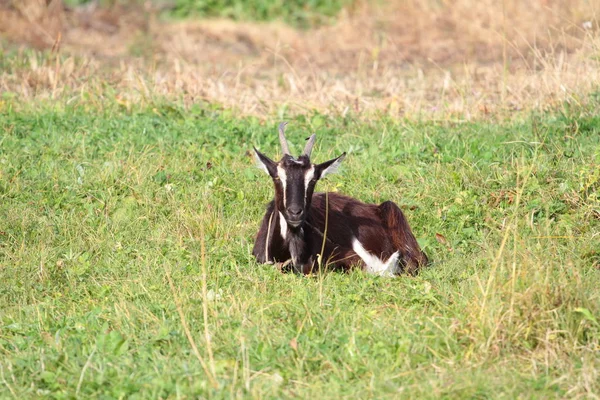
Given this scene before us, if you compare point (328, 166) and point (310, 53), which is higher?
point (328, 166)

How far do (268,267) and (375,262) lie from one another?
997 mm

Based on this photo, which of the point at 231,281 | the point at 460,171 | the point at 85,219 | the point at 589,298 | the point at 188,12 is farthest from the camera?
the point at 188,12

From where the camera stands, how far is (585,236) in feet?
25.1

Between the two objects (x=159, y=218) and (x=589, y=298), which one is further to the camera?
(x=159, y=218)

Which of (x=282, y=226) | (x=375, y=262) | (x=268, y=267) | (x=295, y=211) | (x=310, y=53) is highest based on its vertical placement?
(x=295, y=211)

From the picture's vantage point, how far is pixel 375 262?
25.7 ft

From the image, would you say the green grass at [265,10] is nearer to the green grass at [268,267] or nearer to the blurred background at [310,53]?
the blurred background at [310,53]

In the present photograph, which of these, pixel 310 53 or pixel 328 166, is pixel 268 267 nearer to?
pixel 328 166

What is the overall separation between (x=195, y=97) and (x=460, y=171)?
403 centimetres

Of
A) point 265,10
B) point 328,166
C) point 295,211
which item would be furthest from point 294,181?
point 265,10

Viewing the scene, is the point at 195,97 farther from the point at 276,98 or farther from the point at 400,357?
the point at 400,357

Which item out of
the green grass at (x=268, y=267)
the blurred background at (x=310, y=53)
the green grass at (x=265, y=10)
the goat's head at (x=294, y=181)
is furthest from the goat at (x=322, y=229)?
the green grass at (x=265, y=10)

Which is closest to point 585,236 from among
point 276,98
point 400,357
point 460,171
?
point 460,171

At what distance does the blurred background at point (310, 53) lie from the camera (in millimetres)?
11383
